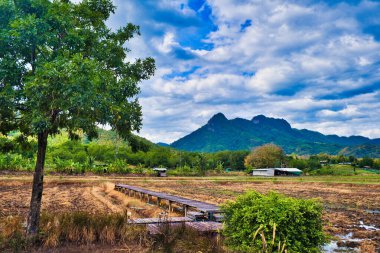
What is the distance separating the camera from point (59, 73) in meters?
7.27

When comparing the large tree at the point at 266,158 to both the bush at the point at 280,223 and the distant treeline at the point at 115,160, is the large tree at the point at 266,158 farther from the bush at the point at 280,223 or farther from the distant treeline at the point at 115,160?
the bush at the point at 280,223

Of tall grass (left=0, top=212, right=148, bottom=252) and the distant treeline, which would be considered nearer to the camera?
tall grass (left=0, top=212, right=148, bottom=252)

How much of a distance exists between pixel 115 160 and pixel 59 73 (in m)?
75.8

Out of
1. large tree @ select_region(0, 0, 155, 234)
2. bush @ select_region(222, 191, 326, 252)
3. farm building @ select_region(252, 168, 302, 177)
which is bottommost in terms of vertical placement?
farm building @ select_region(252, 168, 302, 177)

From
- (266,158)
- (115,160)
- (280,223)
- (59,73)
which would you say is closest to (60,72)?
(59,73)

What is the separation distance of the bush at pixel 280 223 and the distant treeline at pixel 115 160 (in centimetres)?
429

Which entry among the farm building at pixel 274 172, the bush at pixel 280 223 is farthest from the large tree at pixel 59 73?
the farm building at pixel 274 172

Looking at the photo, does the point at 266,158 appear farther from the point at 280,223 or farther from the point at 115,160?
the point at 280,223

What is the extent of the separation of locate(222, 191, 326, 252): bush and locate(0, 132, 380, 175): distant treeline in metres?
4.29

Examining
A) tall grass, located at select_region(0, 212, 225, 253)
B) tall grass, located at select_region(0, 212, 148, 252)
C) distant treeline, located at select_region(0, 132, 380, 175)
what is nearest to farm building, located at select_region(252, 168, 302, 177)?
distant treeline, located at select_region(0, 132, 380, 175)

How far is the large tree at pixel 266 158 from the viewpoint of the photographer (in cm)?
12362

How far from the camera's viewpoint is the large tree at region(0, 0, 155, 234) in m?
7.59

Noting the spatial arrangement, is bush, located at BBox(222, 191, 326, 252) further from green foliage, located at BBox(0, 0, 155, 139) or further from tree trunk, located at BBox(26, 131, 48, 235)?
tree trunk, located at BBox(26, 131, 48, 235)

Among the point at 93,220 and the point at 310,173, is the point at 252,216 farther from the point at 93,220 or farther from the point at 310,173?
the point at 310,173
